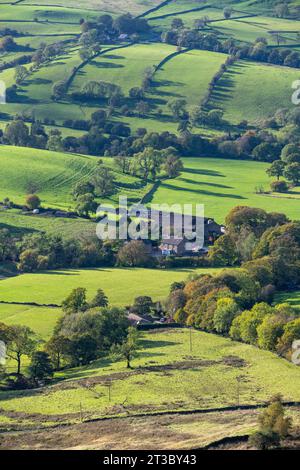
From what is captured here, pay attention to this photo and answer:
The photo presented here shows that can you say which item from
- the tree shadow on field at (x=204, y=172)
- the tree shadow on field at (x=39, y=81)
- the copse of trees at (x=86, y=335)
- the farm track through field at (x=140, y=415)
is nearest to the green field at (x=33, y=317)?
the copse of trees at (x=86, y=335)

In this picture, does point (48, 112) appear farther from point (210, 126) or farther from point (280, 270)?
point (280, 270)

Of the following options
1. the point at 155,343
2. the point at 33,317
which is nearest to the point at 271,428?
the point at 155,343

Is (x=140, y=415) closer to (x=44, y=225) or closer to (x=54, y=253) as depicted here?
(x=54, y=253)

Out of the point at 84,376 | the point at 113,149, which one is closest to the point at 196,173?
the point at 113,149

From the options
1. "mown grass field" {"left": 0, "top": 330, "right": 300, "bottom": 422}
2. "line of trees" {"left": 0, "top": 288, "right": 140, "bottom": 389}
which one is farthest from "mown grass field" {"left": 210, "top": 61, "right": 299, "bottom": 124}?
"mown grass field" {"left": 0, "top": 330, "right": 300, "bottom": 422}

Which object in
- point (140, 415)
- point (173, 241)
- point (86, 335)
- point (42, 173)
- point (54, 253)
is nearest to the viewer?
point (140, 415)
